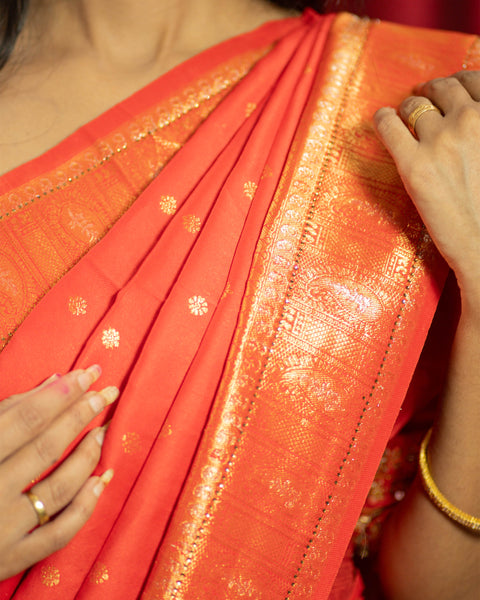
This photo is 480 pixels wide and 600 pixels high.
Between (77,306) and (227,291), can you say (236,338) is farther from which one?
(77,306)

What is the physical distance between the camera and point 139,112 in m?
0.88

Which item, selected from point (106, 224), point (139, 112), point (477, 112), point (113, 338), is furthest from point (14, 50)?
point (477, 112)

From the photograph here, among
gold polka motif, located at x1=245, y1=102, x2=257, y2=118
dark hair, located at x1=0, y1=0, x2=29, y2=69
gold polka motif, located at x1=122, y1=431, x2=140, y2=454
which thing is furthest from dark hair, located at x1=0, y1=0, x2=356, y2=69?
gold polka motif, located at x1=122, y1=431, x2=140, y2=454

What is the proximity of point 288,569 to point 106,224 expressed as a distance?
18.6 inches

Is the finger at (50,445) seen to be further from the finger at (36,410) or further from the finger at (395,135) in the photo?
the finger at (395,135)

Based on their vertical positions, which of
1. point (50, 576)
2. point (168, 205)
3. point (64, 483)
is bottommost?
point (50, 576)

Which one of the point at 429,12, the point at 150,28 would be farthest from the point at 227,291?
the point at 429,12

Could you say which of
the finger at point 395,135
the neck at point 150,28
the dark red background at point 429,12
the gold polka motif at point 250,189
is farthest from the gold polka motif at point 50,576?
the dark red background at point 429,12

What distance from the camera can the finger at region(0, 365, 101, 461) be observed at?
62 cm

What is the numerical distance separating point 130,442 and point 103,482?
5cm

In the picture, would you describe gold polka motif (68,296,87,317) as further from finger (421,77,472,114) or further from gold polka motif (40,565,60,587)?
finger (421,77,472,114)

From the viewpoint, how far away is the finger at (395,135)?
68cm

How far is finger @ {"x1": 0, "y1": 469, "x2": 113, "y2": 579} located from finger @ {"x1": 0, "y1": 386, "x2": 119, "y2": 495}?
5 cm

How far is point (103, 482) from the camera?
0.66 meters
